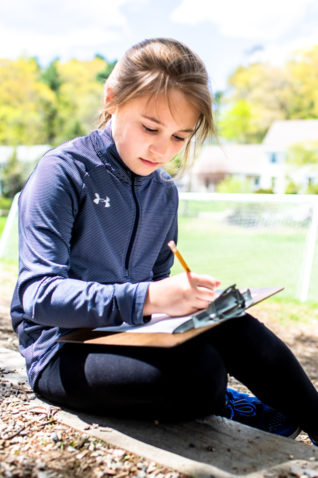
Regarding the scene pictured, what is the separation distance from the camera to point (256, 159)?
161 feet

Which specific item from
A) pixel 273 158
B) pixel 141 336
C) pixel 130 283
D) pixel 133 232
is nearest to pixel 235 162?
pixel 273 158

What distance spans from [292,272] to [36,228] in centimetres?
545

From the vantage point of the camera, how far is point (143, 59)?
1829 mm

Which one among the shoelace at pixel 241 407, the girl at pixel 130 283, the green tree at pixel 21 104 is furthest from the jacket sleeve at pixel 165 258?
the green tree at pixel 21 104

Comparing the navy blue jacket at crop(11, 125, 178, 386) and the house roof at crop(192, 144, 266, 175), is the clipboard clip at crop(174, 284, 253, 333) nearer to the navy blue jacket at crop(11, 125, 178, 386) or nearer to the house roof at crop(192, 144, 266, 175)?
the navy blue jacket at crop(11, 125, 178, 386)

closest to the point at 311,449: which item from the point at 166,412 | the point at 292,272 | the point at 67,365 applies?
the point at 166,412

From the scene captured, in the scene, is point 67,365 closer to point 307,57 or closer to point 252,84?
point 307,57

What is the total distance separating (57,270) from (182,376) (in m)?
0.47

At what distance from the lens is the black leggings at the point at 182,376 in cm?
157

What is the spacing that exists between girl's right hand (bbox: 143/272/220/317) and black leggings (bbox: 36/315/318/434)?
Answer: 13cm

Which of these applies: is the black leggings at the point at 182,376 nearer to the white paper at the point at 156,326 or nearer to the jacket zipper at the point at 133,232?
the white paper at the point at 156,326

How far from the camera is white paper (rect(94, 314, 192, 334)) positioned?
4.86 ft

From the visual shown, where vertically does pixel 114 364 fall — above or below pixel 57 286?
below

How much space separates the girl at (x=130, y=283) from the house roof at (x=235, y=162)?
151 ft
